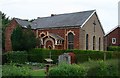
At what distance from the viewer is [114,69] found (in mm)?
17547

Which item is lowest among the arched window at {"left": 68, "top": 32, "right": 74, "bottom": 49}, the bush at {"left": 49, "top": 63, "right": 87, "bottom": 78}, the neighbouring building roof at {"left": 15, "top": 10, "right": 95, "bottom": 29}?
the bush at {"left": 49, "top": 63, "right": 87, "bottom": 78}

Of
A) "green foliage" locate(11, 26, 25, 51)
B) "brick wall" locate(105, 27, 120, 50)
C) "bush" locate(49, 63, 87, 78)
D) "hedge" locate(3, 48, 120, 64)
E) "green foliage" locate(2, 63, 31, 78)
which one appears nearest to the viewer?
"green foliage" locate(2, 63, 31, 78)

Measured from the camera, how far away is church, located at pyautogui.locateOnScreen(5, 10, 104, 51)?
4931 centimetres

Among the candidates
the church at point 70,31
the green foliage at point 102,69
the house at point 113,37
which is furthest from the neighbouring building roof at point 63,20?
the green foliage at point 102,69

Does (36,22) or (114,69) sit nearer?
(114,69)

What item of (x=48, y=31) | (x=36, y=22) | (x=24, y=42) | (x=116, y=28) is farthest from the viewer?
(x=116, y=28)

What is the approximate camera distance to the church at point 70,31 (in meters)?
49.3

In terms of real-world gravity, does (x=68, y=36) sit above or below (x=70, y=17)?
below

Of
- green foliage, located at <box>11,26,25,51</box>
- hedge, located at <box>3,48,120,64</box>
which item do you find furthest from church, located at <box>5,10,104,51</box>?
green foliage, located at <box>11,26,25,51</box>

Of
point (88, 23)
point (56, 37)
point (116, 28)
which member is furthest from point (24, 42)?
point (116, 28)

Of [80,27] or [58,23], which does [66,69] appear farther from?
[58,23]

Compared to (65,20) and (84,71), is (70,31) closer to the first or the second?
(65,20)

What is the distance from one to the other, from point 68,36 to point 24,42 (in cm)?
957

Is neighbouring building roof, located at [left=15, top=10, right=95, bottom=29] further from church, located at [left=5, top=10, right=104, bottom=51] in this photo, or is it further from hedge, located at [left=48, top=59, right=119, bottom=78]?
hedge, located at [left=48, top=59, right=119, bottom=78]
